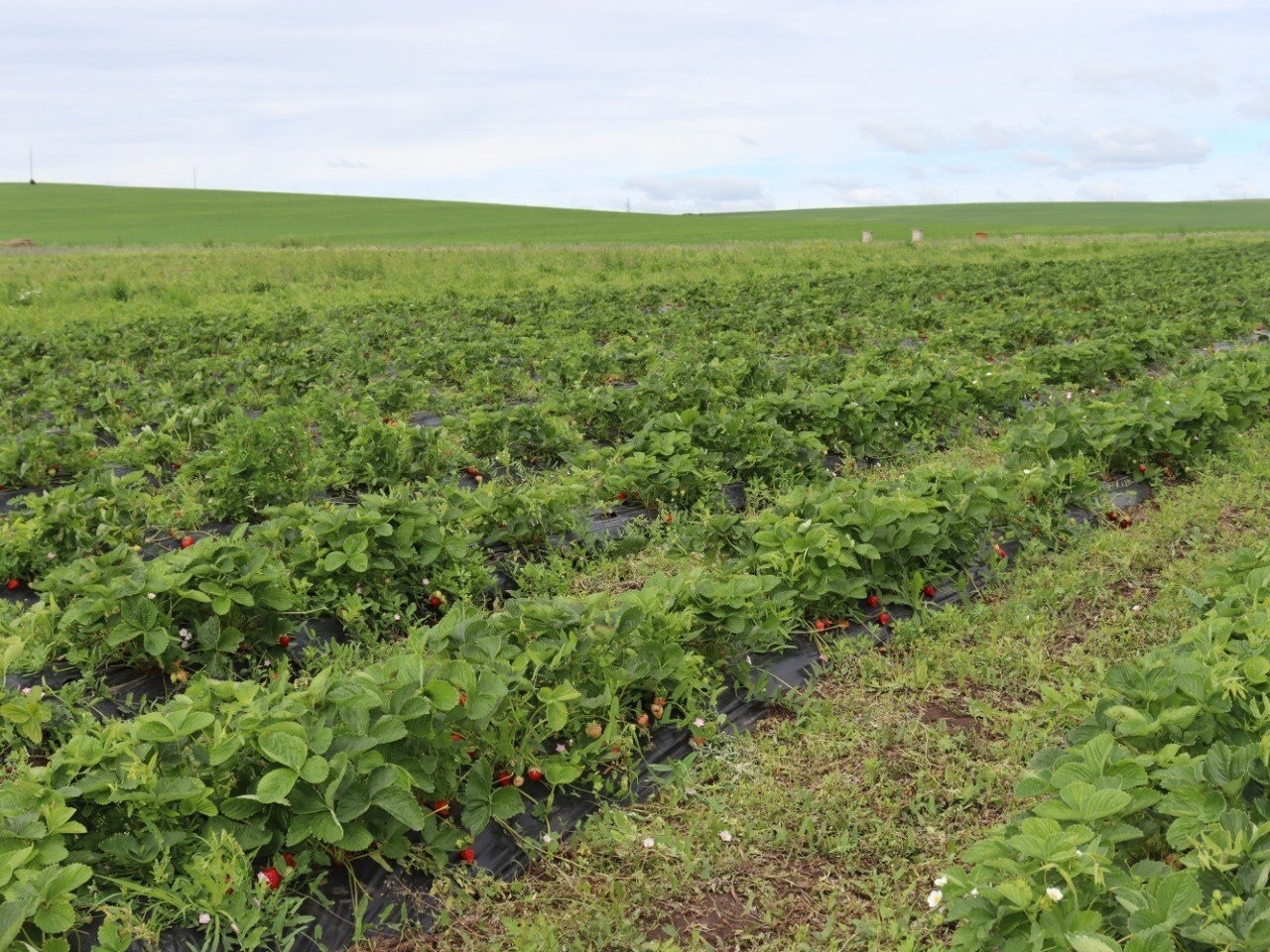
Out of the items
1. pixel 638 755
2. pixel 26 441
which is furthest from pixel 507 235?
pixel 638 755

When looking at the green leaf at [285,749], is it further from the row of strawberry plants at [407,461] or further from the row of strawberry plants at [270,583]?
the row of strawberry plants at [407,461]

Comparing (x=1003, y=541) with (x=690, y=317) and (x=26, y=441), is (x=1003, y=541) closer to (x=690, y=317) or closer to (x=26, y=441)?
(x=26, y=441)

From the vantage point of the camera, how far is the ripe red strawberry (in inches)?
120

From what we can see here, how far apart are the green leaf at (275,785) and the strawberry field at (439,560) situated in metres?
0.02

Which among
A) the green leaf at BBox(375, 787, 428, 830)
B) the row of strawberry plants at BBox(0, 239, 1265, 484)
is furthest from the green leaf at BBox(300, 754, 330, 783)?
the row of strawberry plants at BBox(0, 239, 1265, 484)

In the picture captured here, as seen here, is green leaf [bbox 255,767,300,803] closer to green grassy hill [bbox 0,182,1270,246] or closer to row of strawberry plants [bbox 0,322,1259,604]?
row of strawberry plants [bbox 0,322,1259,604]

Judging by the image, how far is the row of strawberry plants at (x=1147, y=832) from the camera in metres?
2.41

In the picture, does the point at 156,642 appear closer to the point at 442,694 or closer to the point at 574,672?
the point at 442,694

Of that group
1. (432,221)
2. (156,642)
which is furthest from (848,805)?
(432,221)

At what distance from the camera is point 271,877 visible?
10.1 ft

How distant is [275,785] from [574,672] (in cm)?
127

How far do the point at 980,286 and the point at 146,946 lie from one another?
17.9 m

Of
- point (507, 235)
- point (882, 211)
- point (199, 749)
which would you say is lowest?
point (199, 749)

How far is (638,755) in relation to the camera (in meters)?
3.99
